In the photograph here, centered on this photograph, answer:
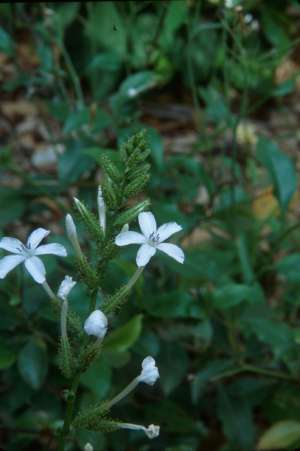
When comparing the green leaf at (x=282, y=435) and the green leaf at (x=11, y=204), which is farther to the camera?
the green leaf at (x=11, y=204)

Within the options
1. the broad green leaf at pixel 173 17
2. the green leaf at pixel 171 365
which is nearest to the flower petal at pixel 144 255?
the green leaf at pixel 171 365

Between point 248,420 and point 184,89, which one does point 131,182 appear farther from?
point 184,89

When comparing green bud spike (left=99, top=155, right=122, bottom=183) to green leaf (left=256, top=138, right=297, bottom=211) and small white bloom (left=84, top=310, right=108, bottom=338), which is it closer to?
small white bloom (left=84, top=310, right=108, bottom=338)

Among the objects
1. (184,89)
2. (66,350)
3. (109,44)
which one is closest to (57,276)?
(66,350)

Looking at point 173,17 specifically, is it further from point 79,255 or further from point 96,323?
point 96,323

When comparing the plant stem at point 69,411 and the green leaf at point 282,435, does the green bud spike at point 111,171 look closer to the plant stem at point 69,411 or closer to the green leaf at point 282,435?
the plant stem at point 69,411

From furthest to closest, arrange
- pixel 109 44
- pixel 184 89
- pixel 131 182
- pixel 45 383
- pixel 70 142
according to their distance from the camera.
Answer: pixel 184 89
pixel 109 44
pixel 70 142
pixel 45 383
pixel 131 182
